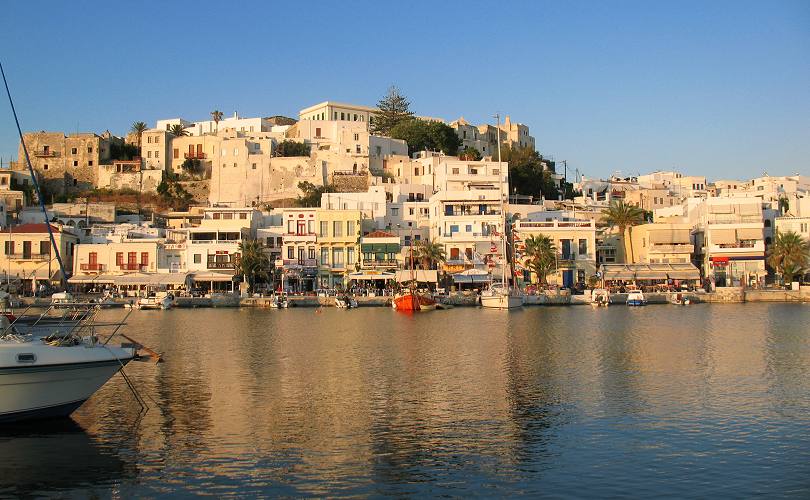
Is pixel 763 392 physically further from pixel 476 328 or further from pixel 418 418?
pixel 476 328

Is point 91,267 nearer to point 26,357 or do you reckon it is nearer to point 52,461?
point 26,357

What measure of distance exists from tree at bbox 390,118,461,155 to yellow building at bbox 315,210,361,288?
101ft

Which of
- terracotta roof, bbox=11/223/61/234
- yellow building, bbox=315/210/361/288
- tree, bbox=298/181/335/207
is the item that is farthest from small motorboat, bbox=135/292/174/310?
tree, bbox=298/181/335/207

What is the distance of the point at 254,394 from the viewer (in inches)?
966

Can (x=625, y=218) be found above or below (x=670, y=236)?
above

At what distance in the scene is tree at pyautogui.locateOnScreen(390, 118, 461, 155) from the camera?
103812mm

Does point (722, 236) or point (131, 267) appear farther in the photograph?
point (722, 236)

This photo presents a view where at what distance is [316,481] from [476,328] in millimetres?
31123

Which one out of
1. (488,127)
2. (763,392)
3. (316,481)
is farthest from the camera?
(488,127)

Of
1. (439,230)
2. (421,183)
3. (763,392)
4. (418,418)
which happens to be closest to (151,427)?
(418,418)

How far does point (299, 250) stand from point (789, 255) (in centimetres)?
4534

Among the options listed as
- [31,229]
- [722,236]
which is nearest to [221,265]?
[31,229]

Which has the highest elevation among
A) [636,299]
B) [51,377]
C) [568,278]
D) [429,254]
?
[429,254]

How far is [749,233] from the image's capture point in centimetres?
7512
